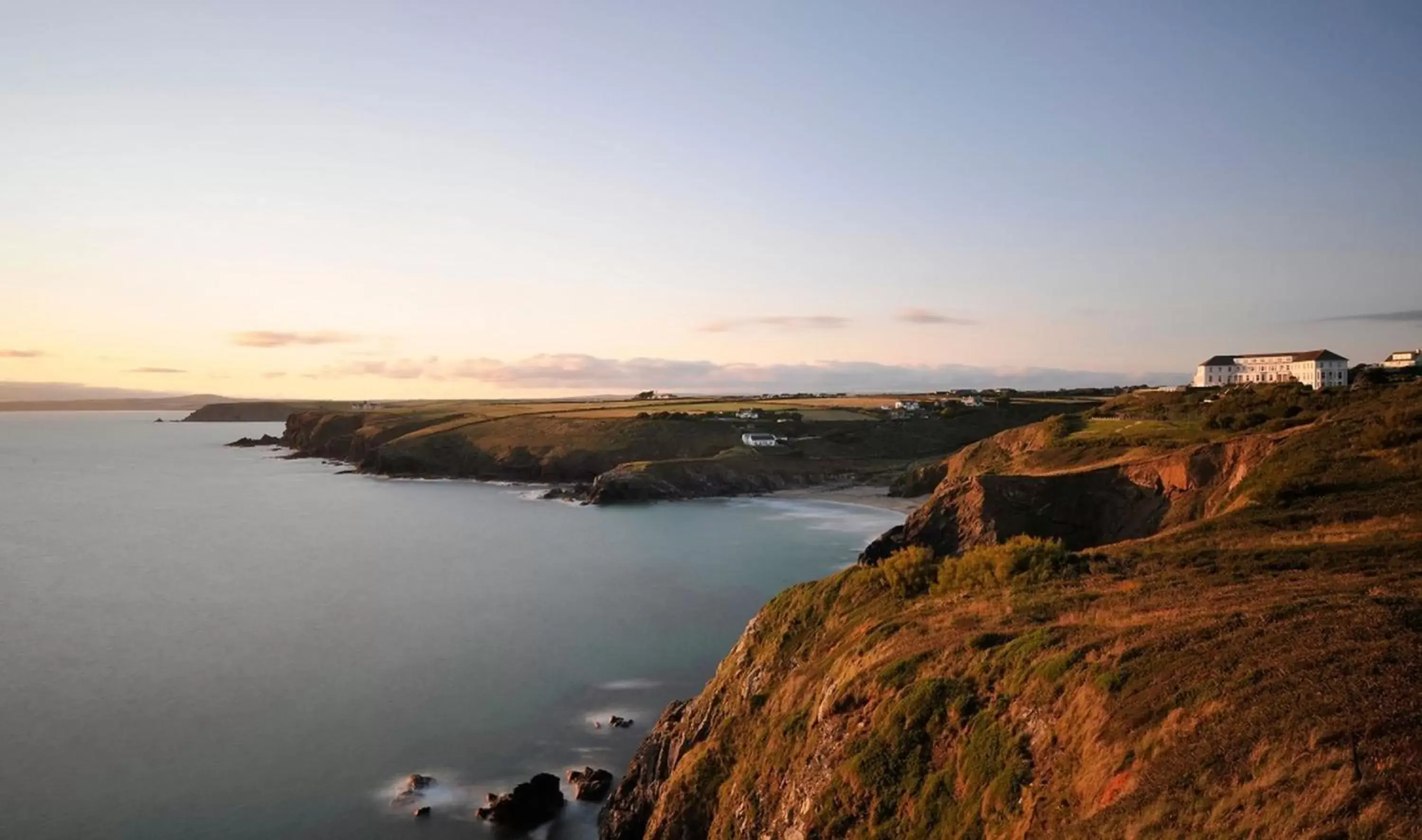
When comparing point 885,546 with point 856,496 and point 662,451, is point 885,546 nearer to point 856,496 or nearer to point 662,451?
point 856,496

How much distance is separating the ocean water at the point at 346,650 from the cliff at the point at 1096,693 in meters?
7.96

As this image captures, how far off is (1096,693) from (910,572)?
11.3 m

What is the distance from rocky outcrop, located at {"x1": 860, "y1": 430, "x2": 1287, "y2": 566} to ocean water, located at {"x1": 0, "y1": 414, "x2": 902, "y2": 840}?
39.9ft

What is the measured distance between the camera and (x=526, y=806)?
23188 mm

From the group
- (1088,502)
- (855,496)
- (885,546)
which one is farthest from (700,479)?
(1088,502)

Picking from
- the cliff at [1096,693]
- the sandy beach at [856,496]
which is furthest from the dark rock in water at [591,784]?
the sandy beach at [856,496]

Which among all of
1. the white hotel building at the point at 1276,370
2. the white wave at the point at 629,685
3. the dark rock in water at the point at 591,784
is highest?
the white hotel building at the point at 1276,370

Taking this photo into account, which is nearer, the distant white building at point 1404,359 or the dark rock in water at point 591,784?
the dark rock in water at point 591,784

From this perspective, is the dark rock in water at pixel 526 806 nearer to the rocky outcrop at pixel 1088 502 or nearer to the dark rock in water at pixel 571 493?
the rocky outcrop at pixel 1088 502

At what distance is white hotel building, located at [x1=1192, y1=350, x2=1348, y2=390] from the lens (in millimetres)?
99875

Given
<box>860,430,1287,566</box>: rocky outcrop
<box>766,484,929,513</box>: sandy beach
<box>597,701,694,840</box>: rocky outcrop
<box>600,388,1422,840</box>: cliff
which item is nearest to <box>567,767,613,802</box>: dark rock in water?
<box>597,701,694,840</box>: rocky outcrop

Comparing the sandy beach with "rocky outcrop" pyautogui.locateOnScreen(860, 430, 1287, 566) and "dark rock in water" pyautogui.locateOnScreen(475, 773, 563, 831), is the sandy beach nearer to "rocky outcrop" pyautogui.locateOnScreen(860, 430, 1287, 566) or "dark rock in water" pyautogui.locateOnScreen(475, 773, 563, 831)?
"rocky outcrop" pyautogui.locateOnScreen(860, 430, 1287, 566)

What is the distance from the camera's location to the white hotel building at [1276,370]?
328 ft

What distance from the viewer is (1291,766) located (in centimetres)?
851
